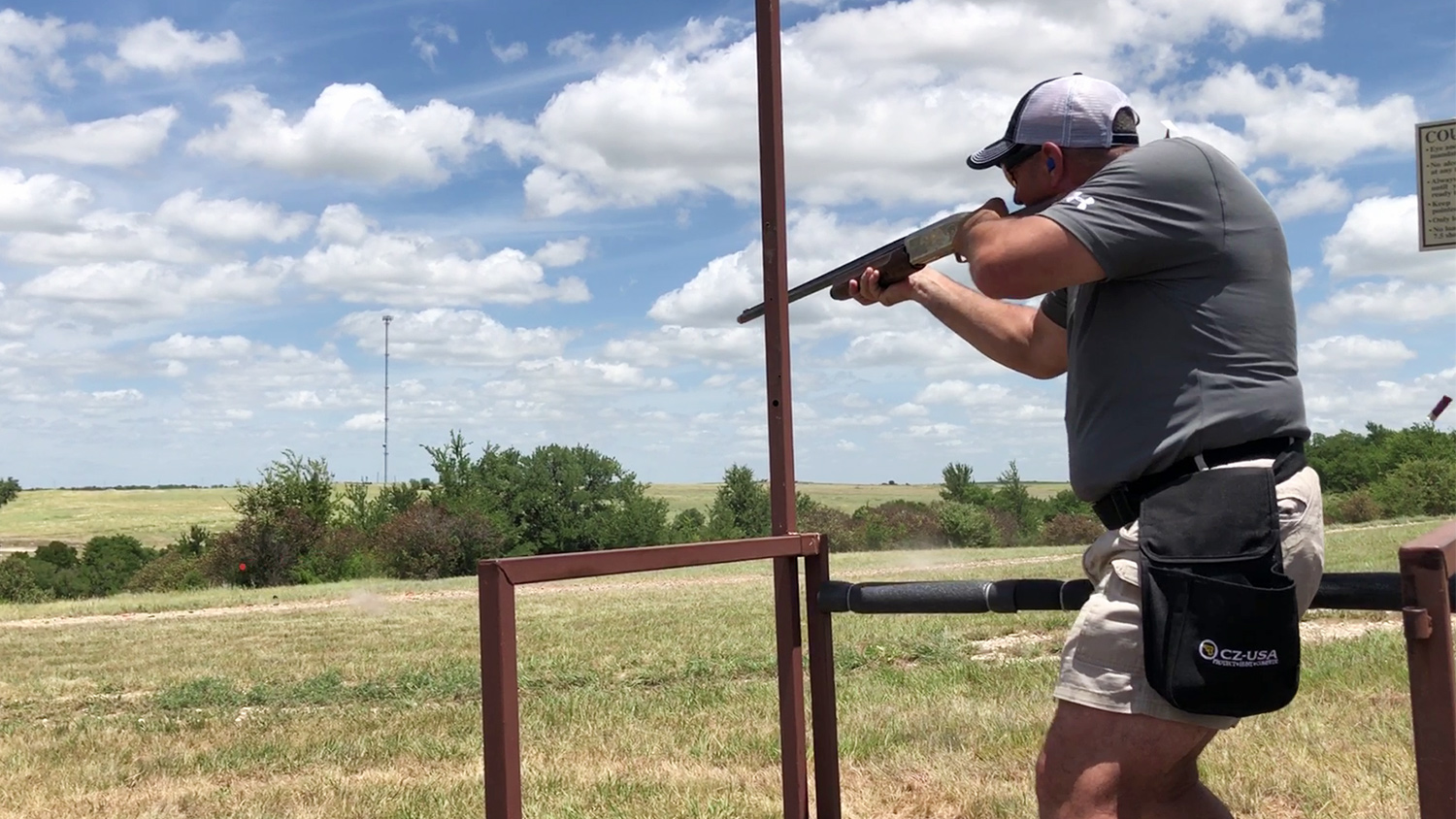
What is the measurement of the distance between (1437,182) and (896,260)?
2607 mm

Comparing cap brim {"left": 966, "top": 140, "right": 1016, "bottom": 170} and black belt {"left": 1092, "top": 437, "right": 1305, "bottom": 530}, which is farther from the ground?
cap brim {"left": 966, "top": 140, "right": 1016, "bottom": 170}

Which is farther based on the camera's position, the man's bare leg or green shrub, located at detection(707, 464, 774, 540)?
green shrub, located at detection(707, 464, 774, 540)

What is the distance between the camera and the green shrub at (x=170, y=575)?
34.6m

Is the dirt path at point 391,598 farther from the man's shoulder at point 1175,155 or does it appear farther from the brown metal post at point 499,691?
the man's shoulder at point 1175,155

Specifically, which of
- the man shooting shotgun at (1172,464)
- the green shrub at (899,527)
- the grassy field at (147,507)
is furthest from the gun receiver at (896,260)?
the grassy field at (147,507)

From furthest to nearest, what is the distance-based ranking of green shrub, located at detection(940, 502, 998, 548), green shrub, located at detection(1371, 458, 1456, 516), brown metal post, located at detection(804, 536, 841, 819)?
green shrub, located at detection(940, 502, 998, 548) → green shrub, located at detection(1371, 458, 1456, 516) → brown metal post, located at detection(804, 536, 841, 819)

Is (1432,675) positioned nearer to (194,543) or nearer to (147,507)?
(194,543)

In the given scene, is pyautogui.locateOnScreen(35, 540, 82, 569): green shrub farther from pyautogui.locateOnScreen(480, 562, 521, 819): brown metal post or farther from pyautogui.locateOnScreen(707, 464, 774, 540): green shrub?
pyautogui.locateOnScreen(480, 562, 521, 819): brown metal post

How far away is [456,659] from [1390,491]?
1267 inches

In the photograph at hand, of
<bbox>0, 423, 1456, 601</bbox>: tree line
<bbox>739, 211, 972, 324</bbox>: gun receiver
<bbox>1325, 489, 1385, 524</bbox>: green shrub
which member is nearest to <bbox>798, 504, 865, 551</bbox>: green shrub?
<bbox>0, 423, 1456, 601</bbox>: tree line

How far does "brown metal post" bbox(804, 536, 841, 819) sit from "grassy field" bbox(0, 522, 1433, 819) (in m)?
1.13

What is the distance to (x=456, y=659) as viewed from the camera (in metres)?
10.9

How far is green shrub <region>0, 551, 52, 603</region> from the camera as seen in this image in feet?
116

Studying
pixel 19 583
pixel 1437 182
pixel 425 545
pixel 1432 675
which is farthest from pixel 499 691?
pixel 19 583
